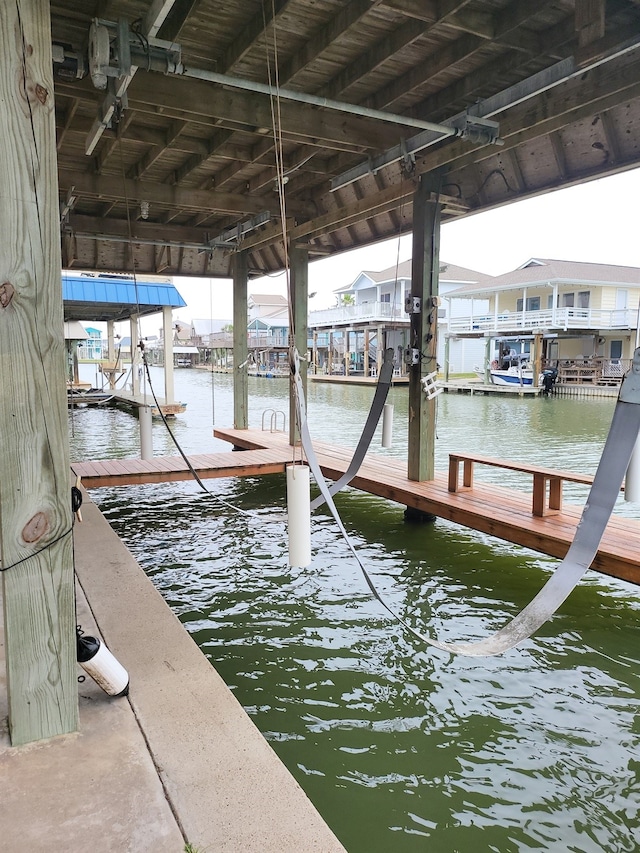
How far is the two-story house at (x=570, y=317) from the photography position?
22375 mm

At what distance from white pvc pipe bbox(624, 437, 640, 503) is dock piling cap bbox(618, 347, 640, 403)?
857mm

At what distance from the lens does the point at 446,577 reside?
174 inches

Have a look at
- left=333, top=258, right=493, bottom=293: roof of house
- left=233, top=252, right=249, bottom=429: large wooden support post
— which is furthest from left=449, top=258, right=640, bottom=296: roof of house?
left=233, top=252, right=249, bottom=429: large wooden support post

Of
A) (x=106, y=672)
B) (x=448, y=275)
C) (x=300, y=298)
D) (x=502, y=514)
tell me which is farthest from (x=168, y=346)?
(x=448, y=275)

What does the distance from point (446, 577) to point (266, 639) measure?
61.9 inches

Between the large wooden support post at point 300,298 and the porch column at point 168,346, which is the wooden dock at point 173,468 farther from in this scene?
the porch column at point 168,346

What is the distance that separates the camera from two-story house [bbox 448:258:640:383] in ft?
73.4

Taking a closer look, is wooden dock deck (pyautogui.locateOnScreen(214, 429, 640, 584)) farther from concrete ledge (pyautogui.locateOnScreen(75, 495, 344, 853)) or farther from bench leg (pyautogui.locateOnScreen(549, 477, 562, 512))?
concrete ledge (pyautogui.locateOnScreen(75, 495, 344, 853))

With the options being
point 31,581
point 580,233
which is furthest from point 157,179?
point 580,233

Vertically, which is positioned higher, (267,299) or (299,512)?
(267,299)

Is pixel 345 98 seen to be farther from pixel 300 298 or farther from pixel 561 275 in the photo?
pixel 561 275

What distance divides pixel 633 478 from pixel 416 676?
149 cm

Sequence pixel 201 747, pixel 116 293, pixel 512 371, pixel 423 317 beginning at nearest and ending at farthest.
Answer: pixel 201 747 < pixel 423 317 < pixel 116 293 < pixel 512 371

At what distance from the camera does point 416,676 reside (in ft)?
9.93
